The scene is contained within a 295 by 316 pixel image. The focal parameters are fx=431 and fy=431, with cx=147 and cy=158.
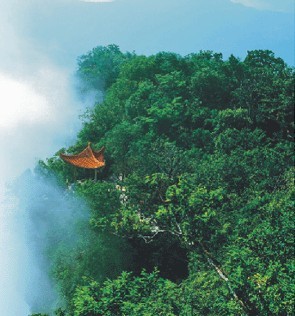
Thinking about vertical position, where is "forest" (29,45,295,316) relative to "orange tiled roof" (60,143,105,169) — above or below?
below

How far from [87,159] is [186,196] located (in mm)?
12444

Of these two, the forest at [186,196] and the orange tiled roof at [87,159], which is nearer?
the forest at [186,196]

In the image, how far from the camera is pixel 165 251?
14461 millimetres

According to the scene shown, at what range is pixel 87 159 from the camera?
20.0 m

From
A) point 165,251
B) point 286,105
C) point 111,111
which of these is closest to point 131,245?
point 165,251

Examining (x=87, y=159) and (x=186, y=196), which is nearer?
(x=186, y=196)

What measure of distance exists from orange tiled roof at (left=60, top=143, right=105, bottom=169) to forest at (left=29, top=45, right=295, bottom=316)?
1.90 feet

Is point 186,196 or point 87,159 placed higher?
point 87,159

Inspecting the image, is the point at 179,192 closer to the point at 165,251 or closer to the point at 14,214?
the point at 165,251

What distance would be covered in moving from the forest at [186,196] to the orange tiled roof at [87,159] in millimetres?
580

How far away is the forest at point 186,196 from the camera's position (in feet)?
23.3

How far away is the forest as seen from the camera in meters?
7.10

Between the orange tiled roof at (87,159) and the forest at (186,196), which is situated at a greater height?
the orange tiled roof at (87,159)

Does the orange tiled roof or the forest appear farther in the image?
the orange tiled roof
